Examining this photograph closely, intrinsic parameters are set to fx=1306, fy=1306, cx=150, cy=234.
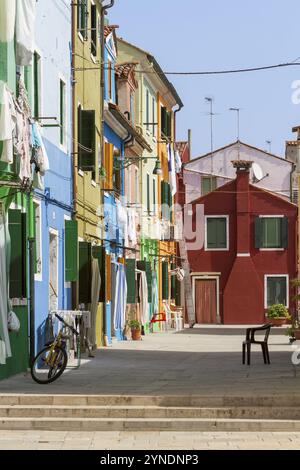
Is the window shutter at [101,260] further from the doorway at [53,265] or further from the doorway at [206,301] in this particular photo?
the doorway at [206,301]

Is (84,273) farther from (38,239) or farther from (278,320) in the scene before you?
(278,320)

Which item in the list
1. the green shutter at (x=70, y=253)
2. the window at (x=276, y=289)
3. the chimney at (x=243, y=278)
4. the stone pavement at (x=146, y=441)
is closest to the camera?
the stone pavement at (x=146, y=441)

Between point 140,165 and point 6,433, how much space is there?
2944 cm

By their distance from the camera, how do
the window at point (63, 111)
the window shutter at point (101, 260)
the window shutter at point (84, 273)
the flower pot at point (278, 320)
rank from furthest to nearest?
the flower pot at point (278, 320) → the window shutter at point (101, 260) → the window shutter at point (84, 273) → the window at point (63, 111)

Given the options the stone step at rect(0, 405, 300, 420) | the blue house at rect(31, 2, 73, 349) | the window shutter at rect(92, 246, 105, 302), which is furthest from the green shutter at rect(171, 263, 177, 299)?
the stone step at rect(0, 405, 300, 420)

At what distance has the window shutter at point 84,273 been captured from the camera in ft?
90.6

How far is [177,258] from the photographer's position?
2207 inches

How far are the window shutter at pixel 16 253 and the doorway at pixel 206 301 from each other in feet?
128

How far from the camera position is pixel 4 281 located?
19.7 meters

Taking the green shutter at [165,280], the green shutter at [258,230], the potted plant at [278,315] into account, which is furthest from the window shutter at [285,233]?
the green shutter at [165,280]

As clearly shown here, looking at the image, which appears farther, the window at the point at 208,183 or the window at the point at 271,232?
the window at the point at 208,183

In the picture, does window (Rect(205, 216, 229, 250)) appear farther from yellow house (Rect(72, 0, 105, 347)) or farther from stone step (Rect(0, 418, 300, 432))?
stone step (Rect(0, 418, 300, 432))
